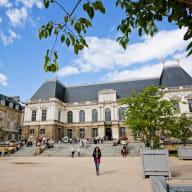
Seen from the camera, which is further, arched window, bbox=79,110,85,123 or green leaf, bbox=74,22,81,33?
arched window, bbox=79,110,85,123

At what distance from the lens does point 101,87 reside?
1614 inches

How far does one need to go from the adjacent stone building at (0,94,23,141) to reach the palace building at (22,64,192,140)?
6652mm

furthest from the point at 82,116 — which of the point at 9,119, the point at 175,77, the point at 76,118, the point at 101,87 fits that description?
the point at 175,77

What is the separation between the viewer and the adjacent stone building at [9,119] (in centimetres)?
3691

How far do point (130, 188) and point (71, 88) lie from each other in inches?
1524

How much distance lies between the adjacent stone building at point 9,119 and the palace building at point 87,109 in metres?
6.65

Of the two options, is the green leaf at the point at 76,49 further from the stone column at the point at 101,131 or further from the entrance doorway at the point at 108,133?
the entrance doorway at the point at 108,133

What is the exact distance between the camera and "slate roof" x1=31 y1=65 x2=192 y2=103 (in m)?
32.9

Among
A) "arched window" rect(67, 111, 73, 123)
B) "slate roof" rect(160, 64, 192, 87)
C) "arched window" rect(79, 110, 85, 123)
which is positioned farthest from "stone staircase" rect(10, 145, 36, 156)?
"slate roof" rect(160, 64, 192, 87)

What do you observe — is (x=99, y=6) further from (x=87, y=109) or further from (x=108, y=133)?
(x=87, y=109)

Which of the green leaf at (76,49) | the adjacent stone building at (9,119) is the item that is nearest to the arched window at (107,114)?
the adjacent stone building at (9,119)

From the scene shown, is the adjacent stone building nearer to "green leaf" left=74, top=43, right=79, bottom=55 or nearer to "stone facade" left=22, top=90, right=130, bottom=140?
"stone facade" left=22, top=90, right=130, bottom=140

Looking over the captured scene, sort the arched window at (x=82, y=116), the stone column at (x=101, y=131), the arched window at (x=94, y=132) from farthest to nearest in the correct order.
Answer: the arched window at (x=82, y=116)
the arched window at (x=94, y=132)
the stone column at (x=101, y=131)

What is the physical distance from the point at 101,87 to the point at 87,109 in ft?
26.3
